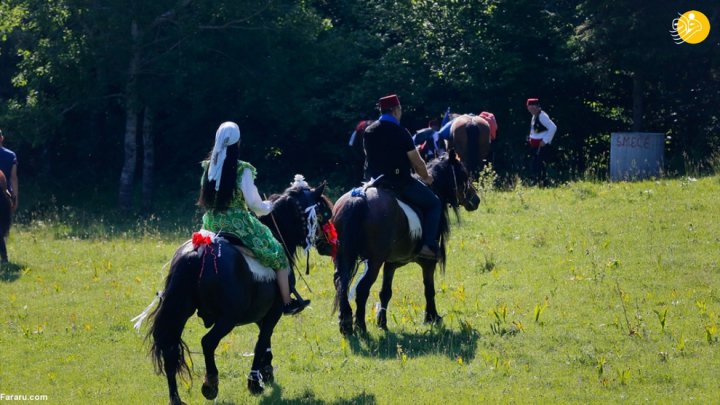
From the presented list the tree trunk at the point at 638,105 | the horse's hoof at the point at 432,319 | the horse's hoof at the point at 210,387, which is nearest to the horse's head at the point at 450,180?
the horse's hoof at the point at 432,319

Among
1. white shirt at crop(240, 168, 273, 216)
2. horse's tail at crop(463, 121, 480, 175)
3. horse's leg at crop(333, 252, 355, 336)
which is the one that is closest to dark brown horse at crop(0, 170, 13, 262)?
horse's leg at crop(333, 252, 355, 336)

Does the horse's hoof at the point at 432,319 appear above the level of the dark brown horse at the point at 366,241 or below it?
below

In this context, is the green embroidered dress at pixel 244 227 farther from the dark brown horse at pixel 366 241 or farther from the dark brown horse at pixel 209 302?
the dark brown horse at pixel 366 241

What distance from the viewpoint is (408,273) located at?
54.1ft

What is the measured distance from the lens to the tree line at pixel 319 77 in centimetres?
2762

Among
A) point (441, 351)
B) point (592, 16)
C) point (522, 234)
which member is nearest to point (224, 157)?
point (441, 351)

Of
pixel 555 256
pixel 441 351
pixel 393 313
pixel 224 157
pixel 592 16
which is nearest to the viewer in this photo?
pixel 224 157

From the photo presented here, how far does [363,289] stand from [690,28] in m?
16.4

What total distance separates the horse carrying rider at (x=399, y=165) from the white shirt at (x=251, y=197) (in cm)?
278

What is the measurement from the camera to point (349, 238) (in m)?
12.0

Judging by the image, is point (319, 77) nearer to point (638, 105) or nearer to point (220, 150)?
point (638, 105)

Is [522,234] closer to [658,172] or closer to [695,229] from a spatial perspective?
[695,229]

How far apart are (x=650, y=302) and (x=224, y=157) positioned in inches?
235

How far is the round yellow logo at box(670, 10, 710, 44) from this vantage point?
25688mm
